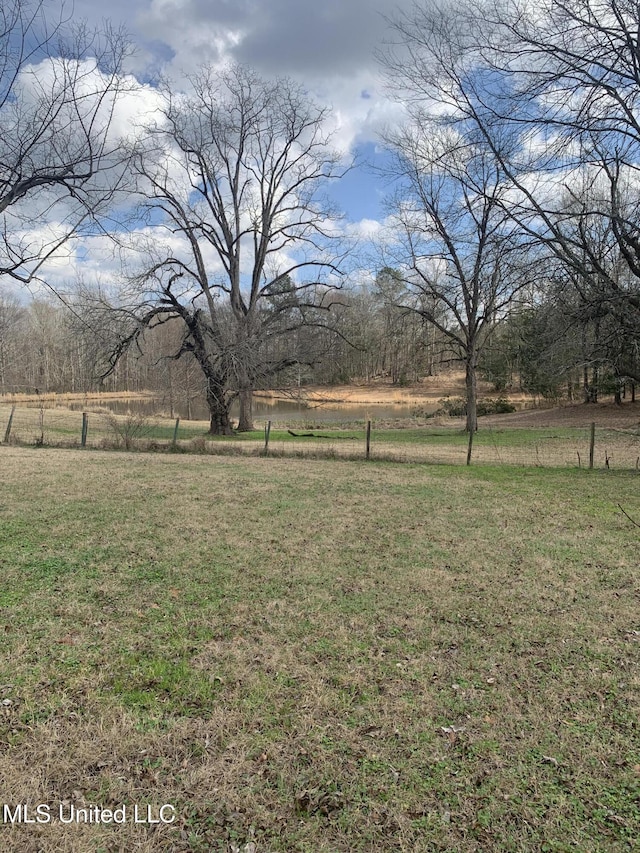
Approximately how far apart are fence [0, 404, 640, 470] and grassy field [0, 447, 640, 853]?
7.54m

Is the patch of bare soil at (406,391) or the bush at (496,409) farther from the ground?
the patch of bare soil at (406,391)

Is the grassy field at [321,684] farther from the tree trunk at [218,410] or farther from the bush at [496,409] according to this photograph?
the bush at [496,409]

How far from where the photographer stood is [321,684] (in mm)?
3102

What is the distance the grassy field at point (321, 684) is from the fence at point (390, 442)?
7543mm

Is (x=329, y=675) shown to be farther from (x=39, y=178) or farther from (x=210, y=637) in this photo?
(x=39, y=178)

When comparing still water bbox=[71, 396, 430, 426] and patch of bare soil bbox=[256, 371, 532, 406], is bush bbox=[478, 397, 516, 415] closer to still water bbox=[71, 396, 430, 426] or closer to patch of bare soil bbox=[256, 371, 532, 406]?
still water bbox=[71, 396, 430, 426]

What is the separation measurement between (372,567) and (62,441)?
531 inches

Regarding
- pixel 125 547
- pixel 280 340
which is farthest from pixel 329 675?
pixel 280 340

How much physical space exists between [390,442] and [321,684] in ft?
58.5

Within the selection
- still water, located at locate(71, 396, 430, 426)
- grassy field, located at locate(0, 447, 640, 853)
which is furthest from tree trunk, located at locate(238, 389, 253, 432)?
grassy field, located at locate(0, 447, 640, 853)

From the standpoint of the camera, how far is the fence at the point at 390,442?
13891 millimetres

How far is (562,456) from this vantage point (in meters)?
15.1

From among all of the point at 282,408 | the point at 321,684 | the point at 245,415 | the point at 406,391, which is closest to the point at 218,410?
the point at 245,415

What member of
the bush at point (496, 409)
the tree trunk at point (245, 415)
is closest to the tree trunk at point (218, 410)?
the tree trunk at point (245, 415)
